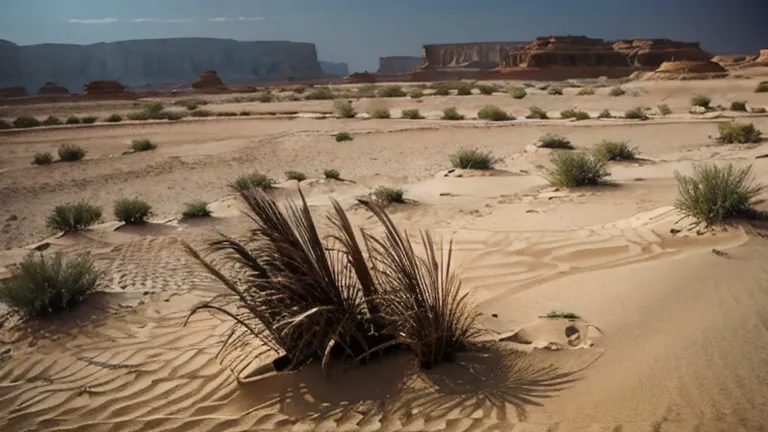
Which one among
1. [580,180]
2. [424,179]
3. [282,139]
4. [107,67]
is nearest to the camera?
[580,180]

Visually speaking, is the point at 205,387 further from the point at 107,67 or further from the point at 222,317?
the point at 107,67

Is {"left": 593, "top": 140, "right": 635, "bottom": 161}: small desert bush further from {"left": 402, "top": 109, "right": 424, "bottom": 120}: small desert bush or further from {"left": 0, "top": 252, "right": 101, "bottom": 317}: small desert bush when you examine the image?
{"left": 402, "top": 109, "right": 424, "bottom": 120}: small desert bush

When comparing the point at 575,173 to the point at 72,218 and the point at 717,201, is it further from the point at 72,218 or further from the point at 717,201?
the point at 72,218

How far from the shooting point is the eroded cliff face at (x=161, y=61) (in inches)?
4643

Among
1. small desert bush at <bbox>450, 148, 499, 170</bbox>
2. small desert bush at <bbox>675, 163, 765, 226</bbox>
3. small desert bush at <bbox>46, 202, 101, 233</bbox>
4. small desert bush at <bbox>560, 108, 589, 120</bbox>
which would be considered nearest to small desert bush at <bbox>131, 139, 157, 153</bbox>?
small desert bush at <bbox>46, 202, 101, 233</bbox>

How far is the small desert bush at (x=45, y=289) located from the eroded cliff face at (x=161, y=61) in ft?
378

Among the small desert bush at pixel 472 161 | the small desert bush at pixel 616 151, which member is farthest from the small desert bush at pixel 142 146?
the small desert bush at pixel 616 151

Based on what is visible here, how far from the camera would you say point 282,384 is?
4.10m

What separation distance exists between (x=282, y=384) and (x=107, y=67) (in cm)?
14842

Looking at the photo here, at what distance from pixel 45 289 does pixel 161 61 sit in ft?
487

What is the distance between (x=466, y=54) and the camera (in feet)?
444

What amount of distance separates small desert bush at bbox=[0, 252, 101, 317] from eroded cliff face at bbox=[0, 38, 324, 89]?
11511cm

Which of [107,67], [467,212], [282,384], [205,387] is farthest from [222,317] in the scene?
[107,67]

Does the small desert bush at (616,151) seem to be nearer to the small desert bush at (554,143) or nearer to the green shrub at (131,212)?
the small desert bush at (554,143)
